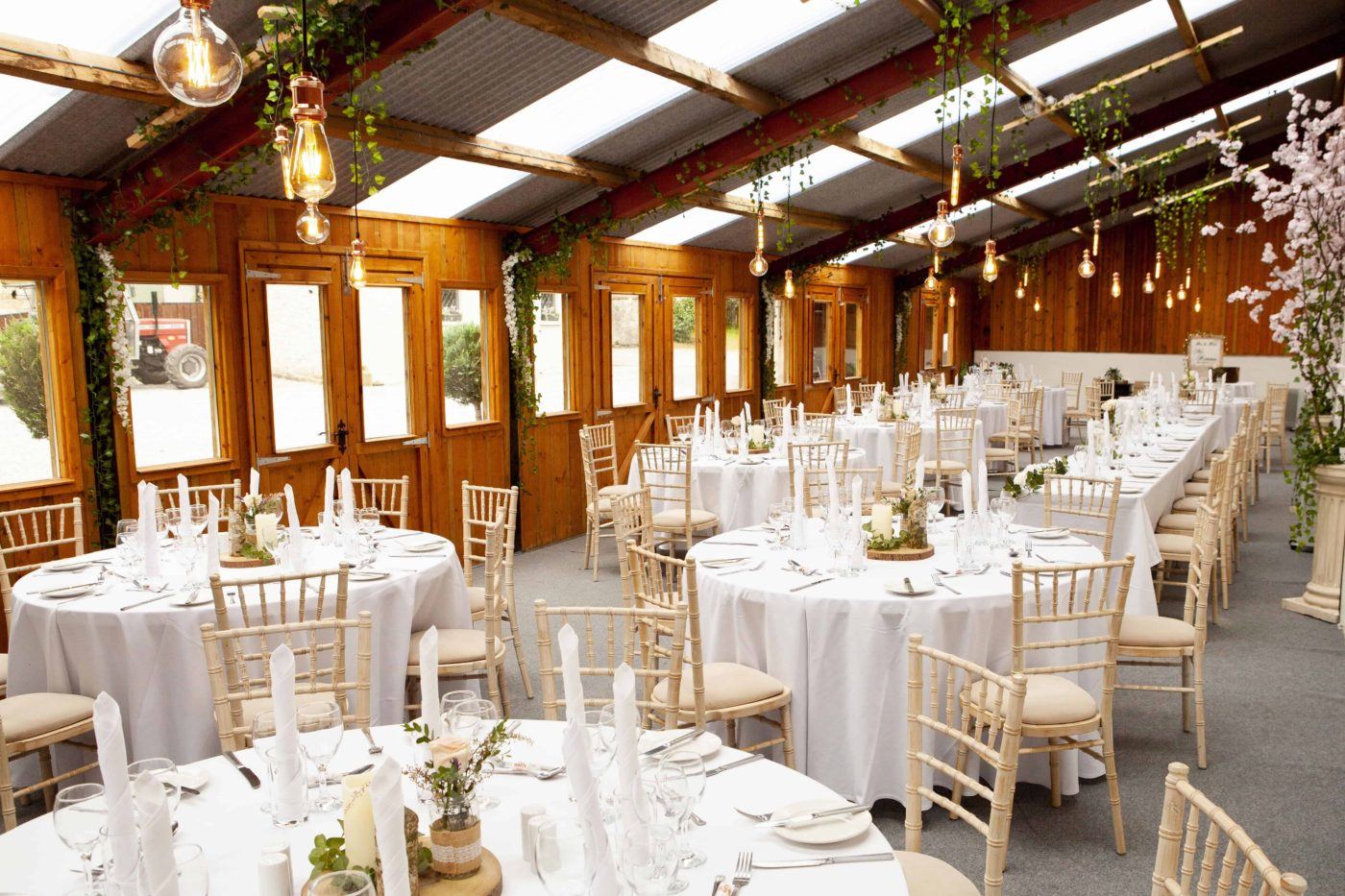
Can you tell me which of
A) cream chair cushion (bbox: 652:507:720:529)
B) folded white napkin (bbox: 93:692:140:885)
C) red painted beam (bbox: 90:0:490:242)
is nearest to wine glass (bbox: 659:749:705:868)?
folded white napkin (bbox: 93:692:140:885)

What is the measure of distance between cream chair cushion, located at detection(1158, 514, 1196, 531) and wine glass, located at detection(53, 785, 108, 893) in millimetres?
6920

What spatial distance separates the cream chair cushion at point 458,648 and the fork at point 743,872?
8.23 feet

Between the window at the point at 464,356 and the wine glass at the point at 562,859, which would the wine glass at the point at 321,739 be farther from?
the window at the point at 464,356

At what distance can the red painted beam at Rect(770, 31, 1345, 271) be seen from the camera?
10664mm

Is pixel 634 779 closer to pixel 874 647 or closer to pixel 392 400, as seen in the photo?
pixel 874 647

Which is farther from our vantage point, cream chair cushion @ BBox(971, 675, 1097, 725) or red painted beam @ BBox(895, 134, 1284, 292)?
red painted beam @ BBox(895, 134, 1284, 292)

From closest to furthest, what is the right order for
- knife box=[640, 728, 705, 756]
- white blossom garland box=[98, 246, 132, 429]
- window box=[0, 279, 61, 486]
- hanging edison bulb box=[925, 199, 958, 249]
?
knife box=[640, 728, 705, 756] → window box=[0, 279, 61, 486] → white blossom garland box=[98, 246, 132, 429] → hanging edison bulb box=[925, 199, 958, 249]

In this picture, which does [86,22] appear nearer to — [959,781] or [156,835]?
[156,835]

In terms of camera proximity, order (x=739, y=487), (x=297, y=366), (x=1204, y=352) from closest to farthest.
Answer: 1. (x=297, y=366)
2. (x=739, y=487)
3. (x=1204, y=352)

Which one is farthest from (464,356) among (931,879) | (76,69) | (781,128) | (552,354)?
(931,879)

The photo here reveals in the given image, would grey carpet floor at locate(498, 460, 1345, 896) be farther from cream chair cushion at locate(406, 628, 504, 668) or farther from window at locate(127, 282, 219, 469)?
window at locate(127, 282, 219, 469)

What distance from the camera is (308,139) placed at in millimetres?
2672

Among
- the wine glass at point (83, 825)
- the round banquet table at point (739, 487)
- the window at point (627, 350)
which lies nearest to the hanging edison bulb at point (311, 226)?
the wine glass at point (83, 825)

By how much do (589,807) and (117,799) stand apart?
76 cm
